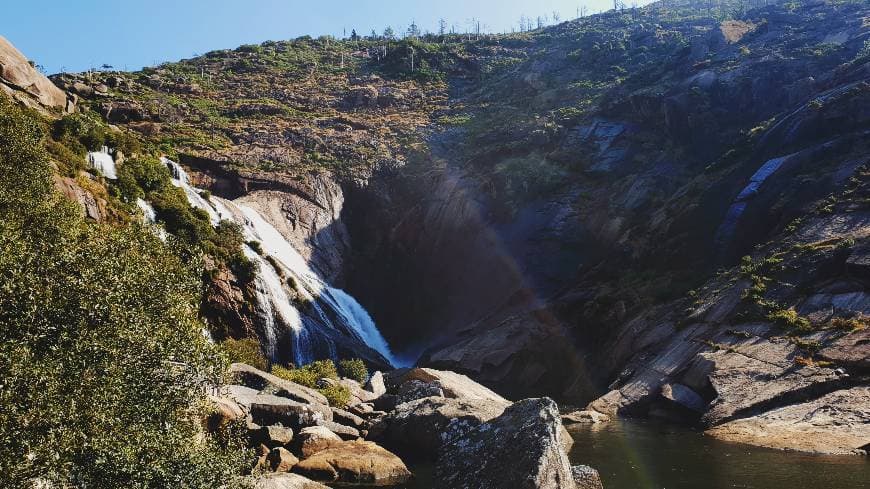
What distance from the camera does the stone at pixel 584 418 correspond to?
33375 mm

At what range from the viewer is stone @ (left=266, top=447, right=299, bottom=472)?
21.1m

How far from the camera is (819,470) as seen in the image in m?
19.9

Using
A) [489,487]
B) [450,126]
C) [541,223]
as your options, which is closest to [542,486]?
[489,487]

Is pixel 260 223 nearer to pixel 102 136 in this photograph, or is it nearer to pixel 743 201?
pixel 102 136

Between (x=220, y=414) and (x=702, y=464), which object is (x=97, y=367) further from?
(x=702, y=464)

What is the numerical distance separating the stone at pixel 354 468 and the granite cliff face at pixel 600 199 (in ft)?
55.1

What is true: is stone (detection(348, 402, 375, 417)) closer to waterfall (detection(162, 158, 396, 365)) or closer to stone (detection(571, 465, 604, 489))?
waterfall (detection(162, 158, 396, 365))

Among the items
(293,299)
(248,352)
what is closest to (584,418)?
(248,352)

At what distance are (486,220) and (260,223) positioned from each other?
27.4m

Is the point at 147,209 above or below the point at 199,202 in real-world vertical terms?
below

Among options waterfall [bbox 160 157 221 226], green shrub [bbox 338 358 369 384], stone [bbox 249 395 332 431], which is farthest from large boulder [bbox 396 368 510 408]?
waterfall [bbox 160 157 221 226]

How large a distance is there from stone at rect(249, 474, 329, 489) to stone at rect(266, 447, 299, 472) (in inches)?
104

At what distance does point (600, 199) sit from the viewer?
214 ft

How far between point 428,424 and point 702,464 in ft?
37.9
